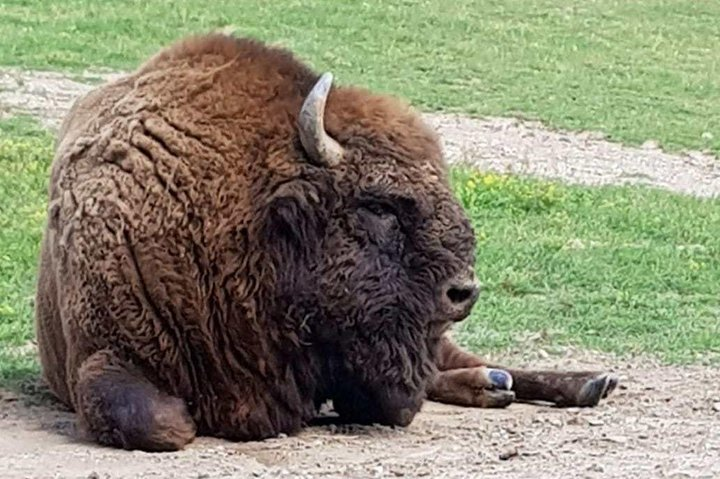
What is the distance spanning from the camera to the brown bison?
6.59 m

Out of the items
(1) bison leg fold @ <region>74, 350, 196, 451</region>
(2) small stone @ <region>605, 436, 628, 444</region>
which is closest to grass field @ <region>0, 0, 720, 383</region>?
(1) bison leg fold @ <region>74, 350, 196, 451</region>

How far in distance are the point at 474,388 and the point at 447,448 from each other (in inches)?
36.3

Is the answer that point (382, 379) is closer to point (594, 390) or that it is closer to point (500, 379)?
point (500, 379)

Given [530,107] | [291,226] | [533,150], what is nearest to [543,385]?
[291,226]

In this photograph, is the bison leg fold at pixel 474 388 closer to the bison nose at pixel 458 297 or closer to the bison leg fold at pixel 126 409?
the bison nose at pixel 458 297

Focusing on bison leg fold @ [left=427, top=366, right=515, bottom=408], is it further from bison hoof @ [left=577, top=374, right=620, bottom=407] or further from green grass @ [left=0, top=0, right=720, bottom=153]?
green grass @ [left=0, top=0, right=720, bottom=153]

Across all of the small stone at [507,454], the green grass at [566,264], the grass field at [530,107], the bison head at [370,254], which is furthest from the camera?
the grass field at [530,107]

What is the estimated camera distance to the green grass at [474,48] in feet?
62.2

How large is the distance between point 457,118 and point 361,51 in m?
3.95

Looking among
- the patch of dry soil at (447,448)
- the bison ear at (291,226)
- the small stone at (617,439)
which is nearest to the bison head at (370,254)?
the bison ear at (291,226)

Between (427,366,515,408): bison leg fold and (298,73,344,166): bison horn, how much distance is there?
1226 millimetres

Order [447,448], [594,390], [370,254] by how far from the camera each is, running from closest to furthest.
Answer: [447,448] < [370,254] < [594,390]

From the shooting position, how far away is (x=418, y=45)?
22578mm

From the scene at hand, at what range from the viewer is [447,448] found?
21.8ft
